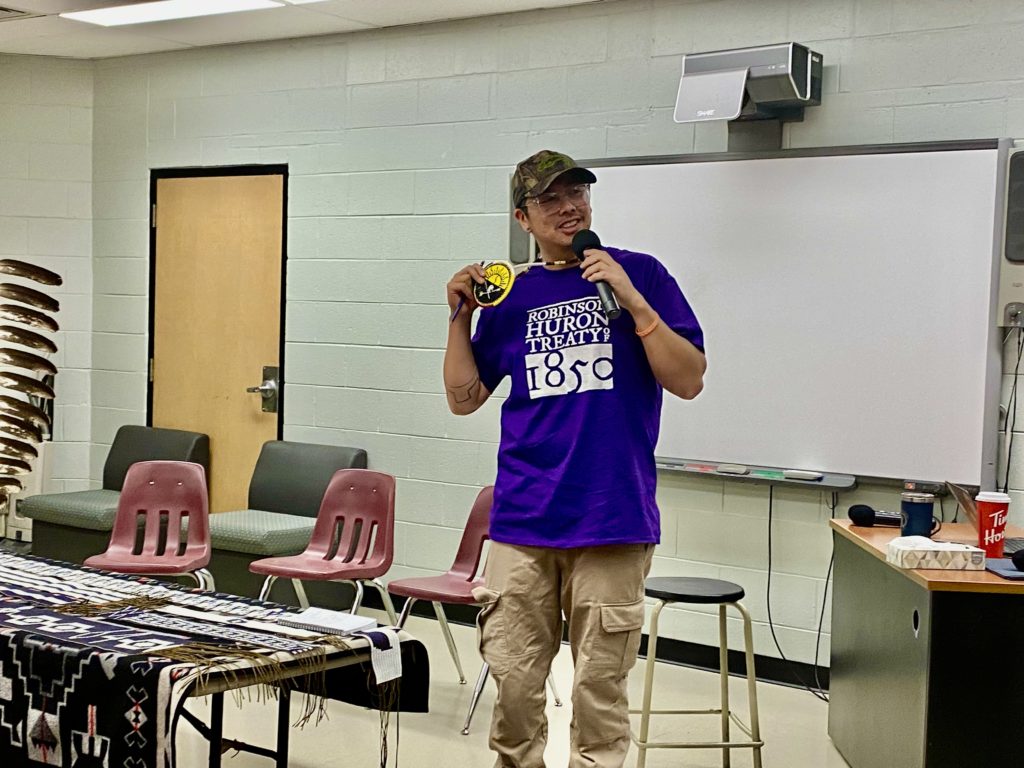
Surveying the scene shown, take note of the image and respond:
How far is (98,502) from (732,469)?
3055 mm

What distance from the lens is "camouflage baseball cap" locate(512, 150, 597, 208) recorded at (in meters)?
2.83

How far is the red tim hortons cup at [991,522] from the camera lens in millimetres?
3324

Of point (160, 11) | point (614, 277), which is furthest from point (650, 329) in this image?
point (160, 11)

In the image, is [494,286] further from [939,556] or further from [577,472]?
[939,556]

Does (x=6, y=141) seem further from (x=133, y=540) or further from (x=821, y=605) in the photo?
(x=821, y=605)

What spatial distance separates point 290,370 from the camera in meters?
6.30

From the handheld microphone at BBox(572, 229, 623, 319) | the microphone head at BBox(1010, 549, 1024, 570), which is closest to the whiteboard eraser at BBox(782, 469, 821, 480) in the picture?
the microphone head at BBox(1010, 549, 1024, 570)

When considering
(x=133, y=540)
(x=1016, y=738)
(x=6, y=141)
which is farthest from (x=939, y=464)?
(x=6, y=141)

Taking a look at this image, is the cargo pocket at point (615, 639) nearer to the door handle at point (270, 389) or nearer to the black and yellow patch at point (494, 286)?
the black and yellow patch at point (494, 286)

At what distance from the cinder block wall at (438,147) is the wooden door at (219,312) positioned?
14 centimetres

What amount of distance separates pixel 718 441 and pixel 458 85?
2.02m

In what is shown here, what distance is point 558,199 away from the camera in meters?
2.86

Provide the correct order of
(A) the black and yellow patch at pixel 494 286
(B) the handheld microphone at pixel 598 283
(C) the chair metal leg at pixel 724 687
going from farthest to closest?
(C) the chair metal leg at pixel 724 687 → (A) the black and yellow patch at pixel 494 286 → (B) the handheld microphone at pixel 598 283

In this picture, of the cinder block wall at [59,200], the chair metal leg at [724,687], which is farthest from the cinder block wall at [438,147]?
the chair metal leg at [724,687]
